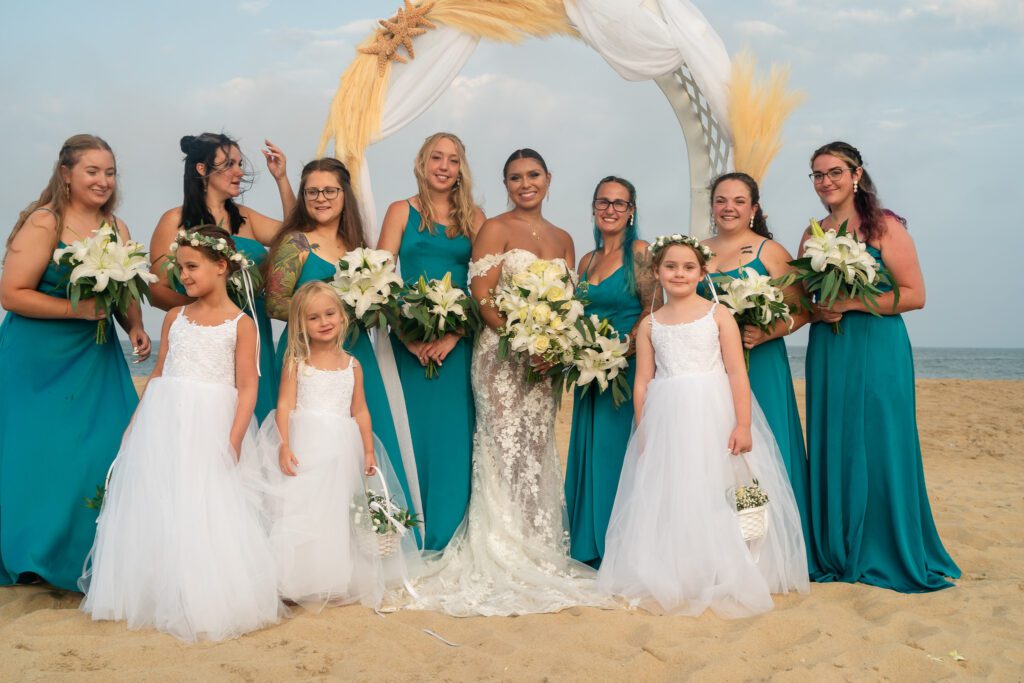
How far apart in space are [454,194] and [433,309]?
0.96m

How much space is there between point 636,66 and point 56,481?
5.05 metres

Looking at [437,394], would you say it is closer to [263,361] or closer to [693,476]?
[263,361]

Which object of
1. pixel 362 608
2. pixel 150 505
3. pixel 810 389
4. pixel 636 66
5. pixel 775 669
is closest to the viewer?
pixel 775 669

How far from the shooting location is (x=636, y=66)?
6.85 m

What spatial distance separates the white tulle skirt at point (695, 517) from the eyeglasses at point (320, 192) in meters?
2.54

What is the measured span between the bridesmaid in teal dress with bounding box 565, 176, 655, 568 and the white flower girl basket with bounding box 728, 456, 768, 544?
1.12 meters

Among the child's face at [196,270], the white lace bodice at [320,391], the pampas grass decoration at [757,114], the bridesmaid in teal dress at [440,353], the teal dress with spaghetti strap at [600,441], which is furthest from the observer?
the pampas grass decoration at [757,114]

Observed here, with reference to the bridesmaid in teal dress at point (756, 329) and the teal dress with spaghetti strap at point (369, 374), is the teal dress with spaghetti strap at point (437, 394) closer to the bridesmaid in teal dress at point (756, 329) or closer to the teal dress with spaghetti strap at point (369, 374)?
the teal dress with spaghetti strap at point (369, 374)

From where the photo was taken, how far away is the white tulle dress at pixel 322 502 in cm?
496

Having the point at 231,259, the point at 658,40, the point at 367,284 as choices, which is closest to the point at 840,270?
the point at 658,40

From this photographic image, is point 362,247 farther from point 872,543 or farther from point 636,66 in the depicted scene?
point 872,543

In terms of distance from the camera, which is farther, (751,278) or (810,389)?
(810,389)

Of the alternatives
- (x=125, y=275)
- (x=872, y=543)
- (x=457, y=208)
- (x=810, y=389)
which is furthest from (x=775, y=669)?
(x=125, y=275)

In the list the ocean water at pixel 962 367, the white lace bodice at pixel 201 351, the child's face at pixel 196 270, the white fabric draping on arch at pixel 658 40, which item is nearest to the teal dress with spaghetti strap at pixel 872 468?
the white fabric draping on arch at pixel 658 40
